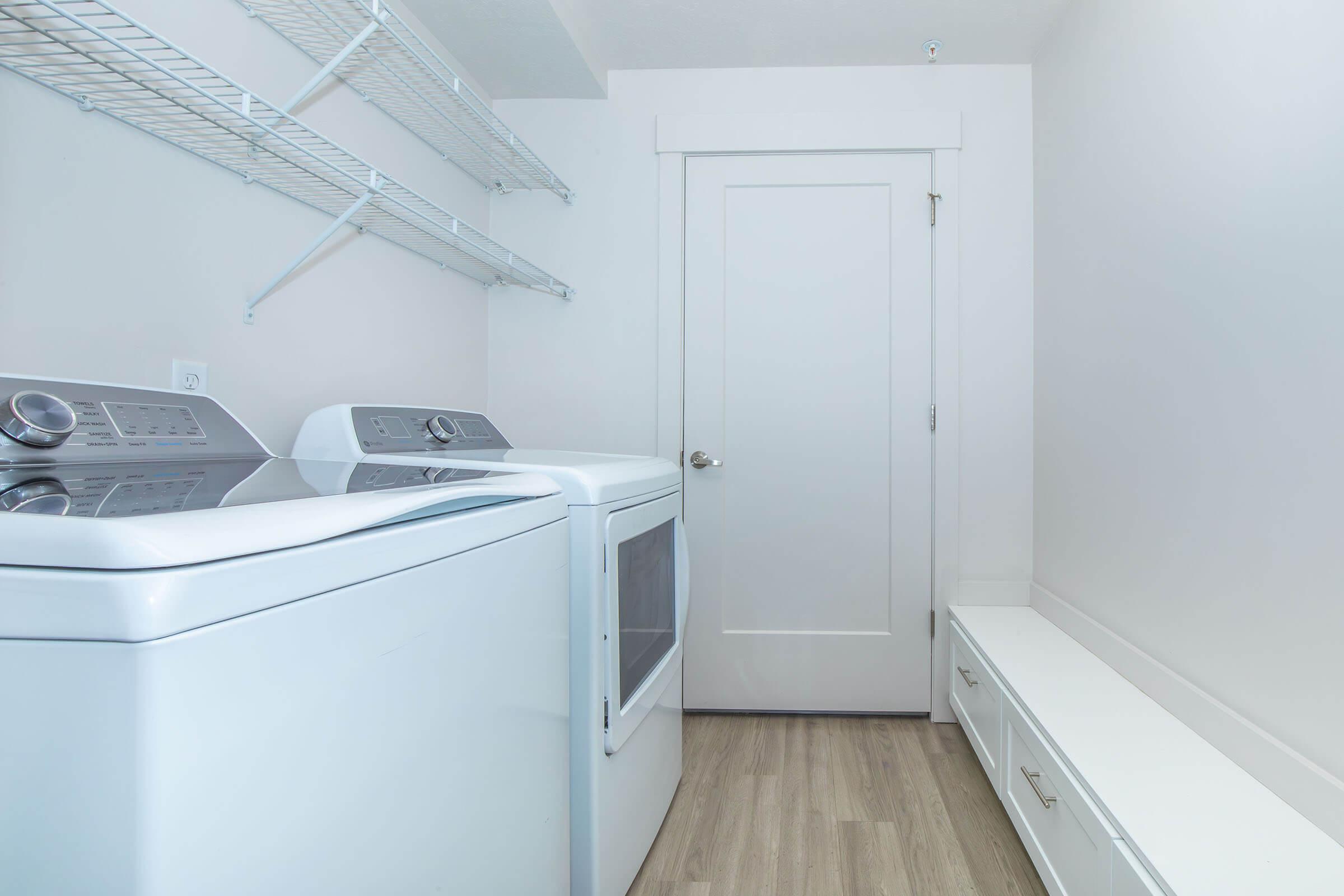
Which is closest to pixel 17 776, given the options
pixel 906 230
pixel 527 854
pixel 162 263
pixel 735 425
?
pixel 527 854

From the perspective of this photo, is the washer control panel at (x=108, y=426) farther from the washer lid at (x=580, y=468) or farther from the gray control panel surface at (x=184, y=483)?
the washer lid at (x=580, y=468)

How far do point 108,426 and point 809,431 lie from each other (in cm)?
198

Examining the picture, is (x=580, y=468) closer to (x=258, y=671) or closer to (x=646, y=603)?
(x=646, y=603)

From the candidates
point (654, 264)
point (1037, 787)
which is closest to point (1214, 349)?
point (1037, 787)

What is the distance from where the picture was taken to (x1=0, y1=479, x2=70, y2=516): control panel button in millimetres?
500

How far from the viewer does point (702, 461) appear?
247cm

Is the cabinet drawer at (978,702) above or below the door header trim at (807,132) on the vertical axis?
below

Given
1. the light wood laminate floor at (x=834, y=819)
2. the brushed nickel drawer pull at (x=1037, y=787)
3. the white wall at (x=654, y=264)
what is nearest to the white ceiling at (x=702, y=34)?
the white wall at (x=654, y=264)

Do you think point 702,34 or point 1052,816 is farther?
point 702,34

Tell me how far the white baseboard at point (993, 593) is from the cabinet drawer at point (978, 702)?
15cm

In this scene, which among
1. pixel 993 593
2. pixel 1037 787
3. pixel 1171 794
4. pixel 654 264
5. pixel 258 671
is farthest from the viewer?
pixel 654 264

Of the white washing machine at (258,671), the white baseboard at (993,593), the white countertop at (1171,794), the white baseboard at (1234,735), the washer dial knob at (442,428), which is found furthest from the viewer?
the white baseboard at (993,593)

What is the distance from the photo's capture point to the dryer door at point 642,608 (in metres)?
1.28

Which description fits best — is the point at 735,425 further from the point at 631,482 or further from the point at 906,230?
the point at 631,482
